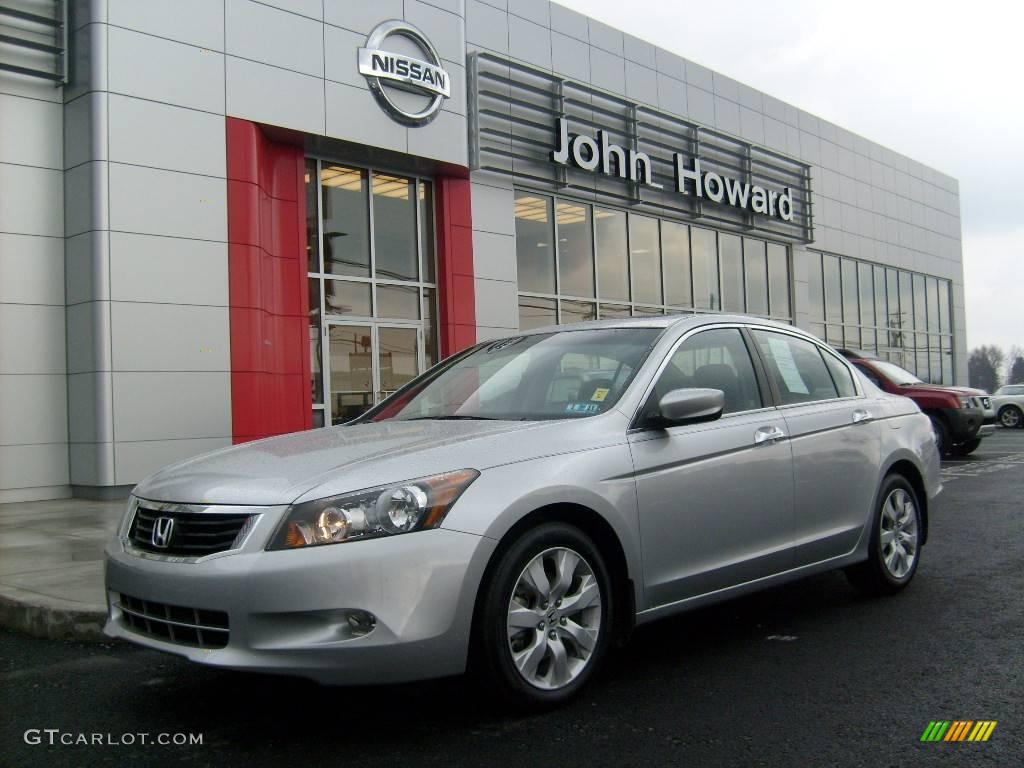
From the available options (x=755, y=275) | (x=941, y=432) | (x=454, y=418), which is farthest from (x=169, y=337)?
(x=755, y=275)

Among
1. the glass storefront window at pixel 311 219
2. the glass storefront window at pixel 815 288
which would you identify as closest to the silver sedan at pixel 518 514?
the glass storefront window at pixel 311 219

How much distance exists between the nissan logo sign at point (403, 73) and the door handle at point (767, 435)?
11443 millimetres

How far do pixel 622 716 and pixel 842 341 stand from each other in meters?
27.4

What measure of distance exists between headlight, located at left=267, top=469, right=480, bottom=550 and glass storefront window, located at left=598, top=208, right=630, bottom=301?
54.8 ft

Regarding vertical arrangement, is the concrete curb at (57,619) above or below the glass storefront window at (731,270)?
below

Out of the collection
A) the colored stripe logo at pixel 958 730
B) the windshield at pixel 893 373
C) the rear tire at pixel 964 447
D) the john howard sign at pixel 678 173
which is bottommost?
Answer: the colored stripe logo at pixel 958 730

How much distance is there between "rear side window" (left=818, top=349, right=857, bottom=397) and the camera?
18.1 feet

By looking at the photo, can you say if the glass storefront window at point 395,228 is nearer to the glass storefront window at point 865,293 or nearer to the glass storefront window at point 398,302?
the glass storefront window at point 398,302

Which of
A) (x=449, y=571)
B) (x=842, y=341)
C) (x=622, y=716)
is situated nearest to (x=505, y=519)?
(x=449, y=571)

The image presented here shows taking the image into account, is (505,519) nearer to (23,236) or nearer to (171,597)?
(171,597)

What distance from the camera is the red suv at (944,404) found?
15148mm

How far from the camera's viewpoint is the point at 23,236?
11664 mm

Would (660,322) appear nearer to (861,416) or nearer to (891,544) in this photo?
(861,416)

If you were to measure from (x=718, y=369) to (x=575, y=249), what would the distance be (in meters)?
14.7
